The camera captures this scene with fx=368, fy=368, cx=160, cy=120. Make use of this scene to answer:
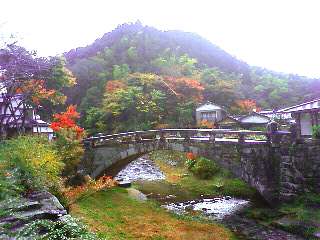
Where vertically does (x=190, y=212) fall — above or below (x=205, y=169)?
below

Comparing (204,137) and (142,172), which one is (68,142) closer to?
(204,137)

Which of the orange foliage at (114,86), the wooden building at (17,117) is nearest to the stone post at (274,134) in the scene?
the wooden building at (17,117)

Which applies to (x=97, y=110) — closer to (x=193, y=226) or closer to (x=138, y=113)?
(x=138, y=113)

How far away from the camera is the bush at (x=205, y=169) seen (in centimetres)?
2995

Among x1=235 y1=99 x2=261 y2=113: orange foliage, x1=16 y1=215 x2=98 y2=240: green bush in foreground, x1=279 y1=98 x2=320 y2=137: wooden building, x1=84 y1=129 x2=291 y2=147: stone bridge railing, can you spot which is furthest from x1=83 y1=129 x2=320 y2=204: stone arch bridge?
x1=235 y1=99 x2=261 y2=113: orange foliage

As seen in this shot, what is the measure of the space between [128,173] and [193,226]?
1860 centimetres

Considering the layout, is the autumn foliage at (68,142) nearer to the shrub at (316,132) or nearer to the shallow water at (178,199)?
the shallow water at (178,199)

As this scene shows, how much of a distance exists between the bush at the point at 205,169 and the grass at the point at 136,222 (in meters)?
7.89

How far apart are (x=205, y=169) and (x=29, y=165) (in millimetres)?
19985

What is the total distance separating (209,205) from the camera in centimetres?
2289

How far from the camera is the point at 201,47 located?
69688 mm

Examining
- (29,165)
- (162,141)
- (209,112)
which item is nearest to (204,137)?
(162,141)

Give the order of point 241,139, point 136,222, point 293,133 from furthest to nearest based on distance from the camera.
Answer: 1. point 241,139
2. point 293,133
3. point 136,222

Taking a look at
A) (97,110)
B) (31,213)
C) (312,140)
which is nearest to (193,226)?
(312,140)
